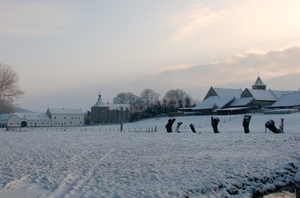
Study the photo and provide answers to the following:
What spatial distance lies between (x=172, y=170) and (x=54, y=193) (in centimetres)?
485

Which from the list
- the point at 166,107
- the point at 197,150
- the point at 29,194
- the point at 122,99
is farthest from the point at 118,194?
the point at 122,99

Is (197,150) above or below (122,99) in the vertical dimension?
below

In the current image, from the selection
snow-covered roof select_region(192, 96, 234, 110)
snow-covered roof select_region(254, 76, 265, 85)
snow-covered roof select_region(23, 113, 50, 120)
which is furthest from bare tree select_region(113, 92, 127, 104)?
snow-covered roof select_region(192, 96, 234, 110)

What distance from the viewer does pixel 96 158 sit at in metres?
15.6

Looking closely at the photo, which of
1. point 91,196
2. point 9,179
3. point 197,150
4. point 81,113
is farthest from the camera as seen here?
point 81,113

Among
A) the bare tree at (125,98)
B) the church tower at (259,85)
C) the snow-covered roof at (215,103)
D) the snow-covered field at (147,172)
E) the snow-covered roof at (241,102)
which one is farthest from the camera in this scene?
the bare tree at (125,98)

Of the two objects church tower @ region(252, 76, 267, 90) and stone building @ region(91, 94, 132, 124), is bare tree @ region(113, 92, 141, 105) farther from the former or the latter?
church tower @ region(252, 76, 267, 90)

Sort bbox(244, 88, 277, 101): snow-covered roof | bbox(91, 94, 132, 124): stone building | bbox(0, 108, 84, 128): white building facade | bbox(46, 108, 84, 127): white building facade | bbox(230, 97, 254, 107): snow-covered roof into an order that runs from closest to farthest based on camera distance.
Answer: bbox(230, 97, 254, 107): snow-covered roof
bbox(244, 88, 277, 101): snow-covered roof
bbox(0, 108, 84, 128): white building facade
bbox(91, 94, 132, 124): stone building
bbox(46, 108, 84, 127): white building facade

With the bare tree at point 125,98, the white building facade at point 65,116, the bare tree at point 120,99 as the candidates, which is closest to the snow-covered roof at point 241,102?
the white building facade at point 65,116

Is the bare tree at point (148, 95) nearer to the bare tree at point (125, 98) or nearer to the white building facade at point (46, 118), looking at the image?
the bare tree at point (125, 98)

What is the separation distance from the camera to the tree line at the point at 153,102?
309ft

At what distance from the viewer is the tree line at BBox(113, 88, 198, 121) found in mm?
94094

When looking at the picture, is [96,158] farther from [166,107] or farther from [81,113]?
[81,113]

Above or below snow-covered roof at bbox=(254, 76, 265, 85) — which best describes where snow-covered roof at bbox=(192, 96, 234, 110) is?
below
